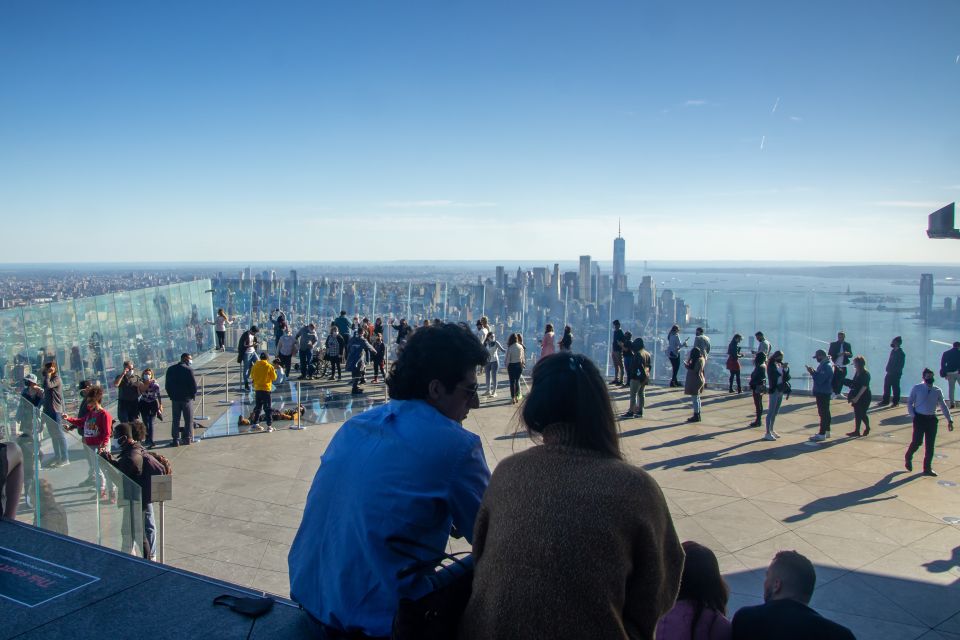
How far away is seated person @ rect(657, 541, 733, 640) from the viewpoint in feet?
8.30

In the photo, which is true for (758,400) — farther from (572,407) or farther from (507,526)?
(507,526)

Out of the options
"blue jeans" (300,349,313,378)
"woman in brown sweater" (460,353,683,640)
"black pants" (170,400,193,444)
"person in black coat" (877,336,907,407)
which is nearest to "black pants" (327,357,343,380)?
"blue jeans" (300,349,313,378)

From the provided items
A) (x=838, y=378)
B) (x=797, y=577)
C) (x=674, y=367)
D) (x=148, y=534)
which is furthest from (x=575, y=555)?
(x=674, y=367)

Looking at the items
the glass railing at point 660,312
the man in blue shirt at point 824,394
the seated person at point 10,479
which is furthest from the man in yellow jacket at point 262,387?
the man in blue shirt at point 824,394

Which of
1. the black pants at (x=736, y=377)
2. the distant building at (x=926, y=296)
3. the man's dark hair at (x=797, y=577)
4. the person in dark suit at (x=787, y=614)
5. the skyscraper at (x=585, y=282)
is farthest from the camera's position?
the skyscraper at (x=585, y=282)

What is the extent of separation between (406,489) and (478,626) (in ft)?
1.35

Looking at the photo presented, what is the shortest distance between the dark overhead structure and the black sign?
883cm

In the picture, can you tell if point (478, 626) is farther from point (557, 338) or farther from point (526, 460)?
point (557, 338)

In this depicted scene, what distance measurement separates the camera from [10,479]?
3.82 meters

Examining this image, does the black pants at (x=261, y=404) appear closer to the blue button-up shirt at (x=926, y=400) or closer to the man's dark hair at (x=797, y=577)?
the man's dark hair at (x=797, y=577)

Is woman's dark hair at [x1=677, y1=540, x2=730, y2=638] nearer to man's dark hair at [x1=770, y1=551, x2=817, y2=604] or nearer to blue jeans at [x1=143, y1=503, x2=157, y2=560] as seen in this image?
man's dark hair at [x1=770, y1=551, x2=817, y2=604]

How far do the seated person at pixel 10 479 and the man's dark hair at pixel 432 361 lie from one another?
106 inches

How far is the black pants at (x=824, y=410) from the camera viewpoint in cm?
1025

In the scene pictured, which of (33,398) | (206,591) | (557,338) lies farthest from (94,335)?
(206,591)
